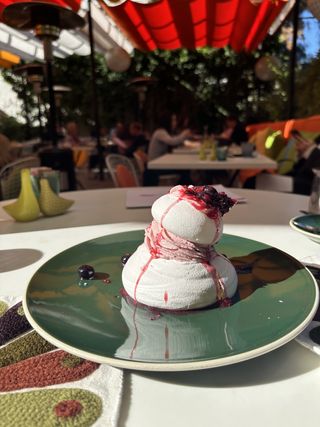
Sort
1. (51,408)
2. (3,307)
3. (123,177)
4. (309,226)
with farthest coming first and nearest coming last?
(123,177) → (309,226) → (3,307) → (51,408)

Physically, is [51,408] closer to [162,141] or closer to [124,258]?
[124,258]

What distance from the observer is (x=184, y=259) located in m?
0.55

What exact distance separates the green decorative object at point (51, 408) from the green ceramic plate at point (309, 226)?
0.67 m

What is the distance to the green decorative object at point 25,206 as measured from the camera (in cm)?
123

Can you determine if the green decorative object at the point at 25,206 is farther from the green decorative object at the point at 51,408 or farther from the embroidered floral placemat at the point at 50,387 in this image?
the green decorative object at the point at 51,408

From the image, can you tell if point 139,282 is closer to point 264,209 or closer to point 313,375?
point 313,375

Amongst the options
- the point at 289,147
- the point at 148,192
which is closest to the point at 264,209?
the point at 148,192

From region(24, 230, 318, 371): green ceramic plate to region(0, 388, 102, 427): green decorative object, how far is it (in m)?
0.05

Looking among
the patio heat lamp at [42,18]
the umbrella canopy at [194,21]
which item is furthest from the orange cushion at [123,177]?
the umbrella canopy at [194,21]

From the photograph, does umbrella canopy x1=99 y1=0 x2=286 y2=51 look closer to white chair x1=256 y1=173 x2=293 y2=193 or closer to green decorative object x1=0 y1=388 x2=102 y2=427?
white chair x1=256 y1=173 x2=293 y2=193

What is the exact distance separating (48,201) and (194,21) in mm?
7022

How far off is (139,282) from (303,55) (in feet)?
34.6

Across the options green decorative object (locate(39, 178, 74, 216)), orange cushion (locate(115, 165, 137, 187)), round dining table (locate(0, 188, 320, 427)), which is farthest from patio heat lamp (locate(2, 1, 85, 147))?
round dining table (locate(0, 188, 320, 427))

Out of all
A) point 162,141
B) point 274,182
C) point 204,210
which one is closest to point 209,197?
point 204,210
